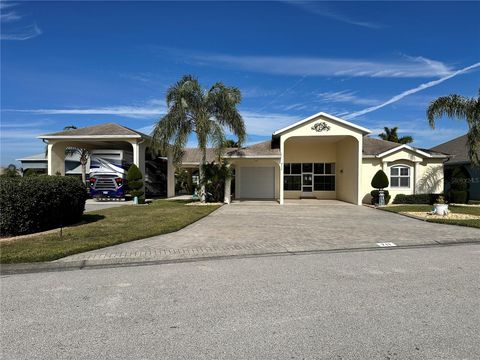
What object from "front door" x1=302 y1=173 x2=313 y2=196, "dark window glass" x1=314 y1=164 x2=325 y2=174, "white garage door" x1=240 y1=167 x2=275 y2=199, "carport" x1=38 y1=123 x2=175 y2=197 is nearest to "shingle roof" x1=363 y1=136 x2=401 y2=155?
"dark window glass" x1=314 y1=164 x2=325 y2=174

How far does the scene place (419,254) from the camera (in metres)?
7.22

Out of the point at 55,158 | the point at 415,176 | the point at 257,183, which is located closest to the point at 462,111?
the point at 415,176

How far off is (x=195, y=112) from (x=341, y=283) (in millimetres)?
15620

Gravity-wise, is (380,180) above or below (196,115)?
below

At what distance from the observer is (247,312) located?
403cm

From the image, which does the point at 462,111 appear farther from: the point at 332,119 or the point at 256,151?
the point at 256,151

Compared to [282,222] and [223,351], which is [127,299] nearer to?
[223,351]

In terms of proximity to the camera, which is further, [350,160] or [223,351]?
[350,160]

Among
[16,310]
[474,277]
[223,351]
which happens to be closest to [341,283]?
[474,277]

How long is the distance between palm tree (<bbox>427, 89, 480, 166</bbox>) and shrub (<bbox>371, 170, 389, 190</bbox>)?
381cm

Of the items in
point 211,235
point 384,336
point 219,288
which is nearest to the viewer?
point 384,336

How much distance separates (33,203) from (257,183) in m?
17.4

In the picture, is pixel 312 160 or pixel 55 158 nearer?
pixel 55 158

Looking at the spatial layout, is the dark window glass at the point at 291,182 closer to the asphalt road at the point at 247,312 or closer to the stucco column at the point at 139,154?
the stucco column at the point at 139,154
